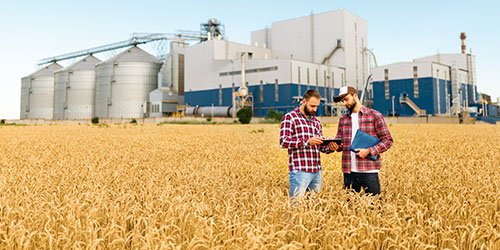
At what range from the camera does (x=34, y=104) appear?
91375 mm

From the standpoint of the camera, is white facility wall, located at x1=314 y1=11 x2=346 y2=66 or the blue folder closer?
the blue folder

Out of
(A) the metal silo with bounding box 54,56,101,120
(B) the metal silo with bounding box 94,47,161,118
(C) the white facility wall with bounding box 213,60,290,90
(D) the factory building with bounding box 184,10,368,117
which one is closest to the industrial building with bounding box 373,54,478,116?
(D) the factory building with bounding box 184,10,368,117

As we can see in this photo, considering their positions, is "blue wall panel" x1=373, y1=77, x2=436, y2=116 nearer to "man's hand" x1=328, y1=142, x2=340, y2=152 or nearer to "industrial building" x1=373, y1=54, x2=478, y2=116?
"industrial building" x1=373, y1=54, x2=478, y2=116

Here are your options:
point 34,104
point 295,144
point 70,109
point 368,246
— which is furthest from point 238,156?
point 34,104

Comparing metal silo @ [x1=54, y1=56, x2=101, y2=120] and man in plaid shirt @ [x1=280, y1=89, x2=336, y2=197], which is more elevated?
metal silo @ [x1=54, y1=56, x2=101, y2=120]

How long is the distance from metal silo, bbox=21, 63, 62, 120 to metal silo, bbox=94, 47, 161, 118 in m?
20.3

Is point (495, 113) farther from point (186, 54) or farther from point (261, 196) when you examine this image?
point (261, 196)

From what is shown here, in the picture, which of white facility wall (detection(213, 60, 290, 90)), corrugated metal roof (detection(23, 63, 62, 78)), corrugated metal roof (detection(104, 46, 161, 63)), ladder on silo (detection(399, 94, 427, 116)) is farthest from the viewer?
corrugated metal roof (detection(23, 63, 62, 78))

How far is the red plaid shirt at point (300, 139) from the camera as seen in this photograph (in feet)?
14.4

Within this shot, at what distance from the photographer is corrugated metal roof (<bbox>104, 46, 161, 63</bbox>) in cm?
7881

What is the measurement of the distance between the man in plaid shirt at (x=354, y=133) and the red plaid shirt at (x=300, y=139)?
30cm

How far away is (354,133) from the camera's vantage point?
14.6ft

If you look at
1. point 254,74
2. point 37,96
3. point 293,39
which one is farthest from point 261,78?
point 37,96

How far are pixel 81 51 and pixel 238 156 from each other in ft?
335
